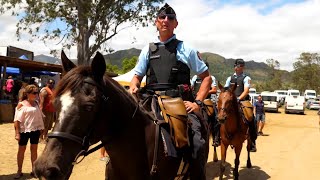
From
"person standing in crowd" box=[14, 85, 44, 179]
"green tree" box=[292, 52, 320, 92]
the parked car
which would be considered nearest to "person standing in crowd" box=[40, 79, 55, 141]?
"person standing in crowd" box=[14, 85, 44, 179]

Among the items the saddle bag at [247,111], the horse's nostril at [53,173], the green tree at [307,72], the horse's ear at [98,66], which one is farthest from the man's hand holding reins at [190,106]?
the green tree at [307,72]

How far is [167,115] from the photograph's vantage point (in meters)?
3.43

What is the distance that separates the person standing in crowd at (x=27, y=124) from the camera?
8282mm

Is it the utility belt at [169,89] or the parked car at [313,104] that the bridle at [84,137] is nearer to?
the utility belt at [169,89]

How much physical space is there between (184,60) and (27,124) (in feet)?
19.1

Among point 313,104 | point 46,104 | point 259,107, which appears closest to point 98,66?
point 46,104

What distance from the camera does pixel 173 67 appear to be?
3.62 metres

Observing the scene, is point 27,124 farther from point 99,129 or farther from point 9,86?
point 9,86

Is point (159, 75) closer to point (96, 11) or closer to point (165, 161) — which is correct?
point (165, 161)

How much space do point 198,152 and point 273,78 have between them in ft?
279

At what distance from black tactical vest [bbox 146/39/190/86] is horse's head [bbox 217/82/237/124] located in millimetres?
4922

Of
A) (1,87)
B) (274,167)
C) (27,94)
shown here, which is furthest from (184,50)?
(1,87)

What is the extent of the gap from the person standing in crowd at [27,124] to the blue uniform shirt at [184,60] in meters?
5.27

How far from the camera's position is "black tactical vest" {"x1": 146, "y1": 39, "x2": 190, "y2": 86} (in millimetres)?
3625
